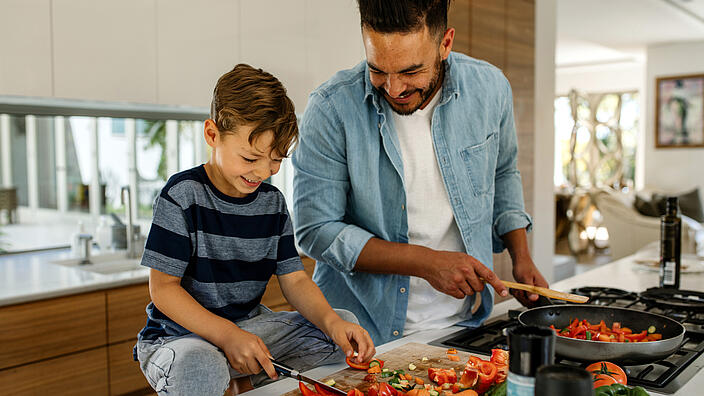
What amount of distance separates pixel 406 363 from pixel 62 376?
169 cm

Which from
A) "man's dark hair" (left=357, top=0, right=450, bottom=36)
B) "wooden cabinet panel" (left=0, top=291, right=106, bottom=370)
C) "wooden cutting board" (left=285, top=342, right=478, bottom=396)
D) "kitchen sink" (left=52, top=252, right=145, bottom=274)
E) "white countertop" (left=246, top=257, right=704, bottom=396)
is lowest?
"wooden cabinet panel" (left=0, top=291, right=106, bottom=370)

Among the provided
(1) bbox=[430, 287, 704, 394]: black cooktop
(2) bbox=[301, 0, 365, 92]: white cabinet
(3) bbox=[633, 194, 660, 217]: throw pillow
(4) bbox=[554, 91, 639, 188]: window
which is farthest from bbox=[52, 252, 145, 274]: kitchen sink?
(4) bbox=[554, 91, 639, 188]: window

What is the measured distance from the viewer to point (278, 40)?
3277 mm

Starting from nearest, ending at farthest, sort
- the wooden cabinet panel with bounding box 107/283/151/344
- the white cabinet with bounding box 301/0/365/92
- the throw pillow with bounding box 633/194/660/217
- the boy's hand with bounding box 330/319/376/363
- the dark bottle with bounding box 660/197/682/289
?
1. the boy's hand with bounding box 330/319/376/363
2. the dark bottle with bounding box 660/197/682/289
3. the wooden cabinet panel with bounding box 107/283/151/344
4. the white cabinet with bounding box 301/0/365/92
5. the throw pillow with bounding box 633/194/660/217

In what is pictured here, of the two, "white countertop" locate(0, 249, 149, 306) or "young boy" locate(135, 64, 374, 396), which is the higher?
"young boy" locate(135, 64, 374, 396)

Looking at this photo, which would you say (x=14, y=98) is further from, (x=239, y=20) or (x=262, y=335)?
(x=262, y=335)

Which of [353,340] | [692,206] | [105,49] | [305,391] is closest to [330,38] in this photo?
[105,49]

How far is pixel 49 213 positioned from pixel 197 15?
1391 millimetres

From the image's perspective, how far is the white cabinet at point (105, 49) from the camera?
251cm

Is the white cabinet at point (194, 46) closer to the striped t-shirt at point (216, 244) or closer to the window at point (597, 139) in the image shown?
the striped t-shirt at point (216, 244)

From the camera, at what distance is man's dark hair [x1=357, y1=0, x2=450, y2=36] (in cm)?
131

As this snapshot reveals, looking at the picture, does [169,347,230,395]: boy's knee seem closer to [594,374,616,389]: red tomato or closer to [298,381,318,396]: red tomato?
[298,381,318,396]: red tomato

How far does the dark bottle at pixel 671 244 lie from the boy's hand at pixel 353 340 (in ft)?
4.01

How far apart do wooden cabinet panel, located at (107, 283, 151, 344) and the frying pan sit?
174 cm
